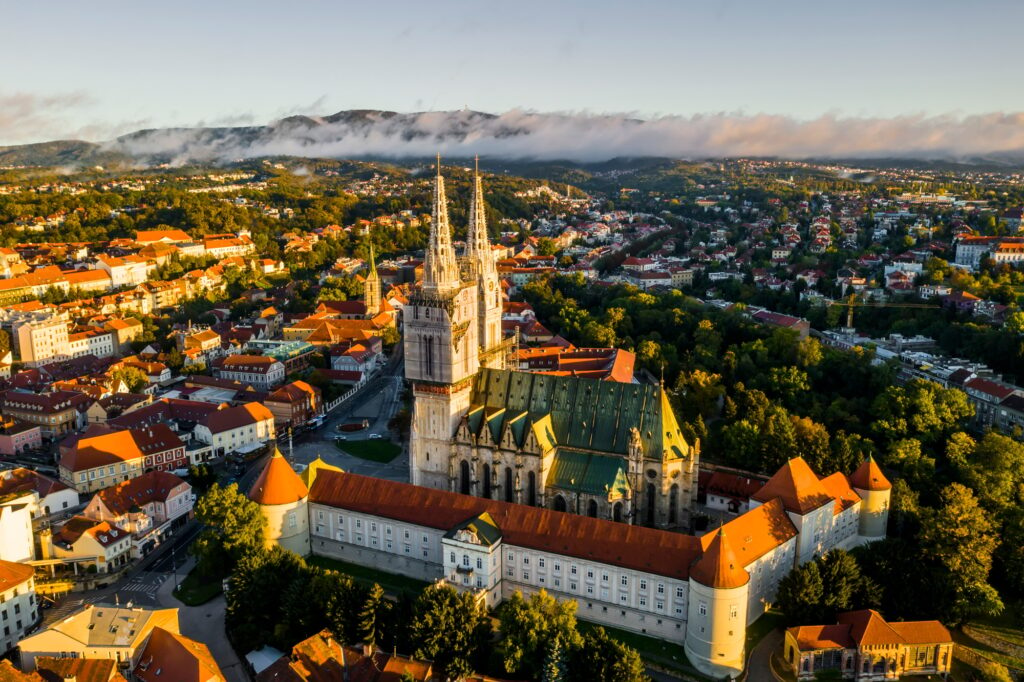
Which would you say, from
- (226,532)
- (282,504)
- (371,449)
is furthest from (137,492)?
(371,449)

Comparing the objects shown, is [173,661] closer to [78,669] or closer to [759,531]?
[78,669]

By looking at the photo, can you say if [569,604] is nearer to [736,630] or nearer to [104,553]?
[736,630]

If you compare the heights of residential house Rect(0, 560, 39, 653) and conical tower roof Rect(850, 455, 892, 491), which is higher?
conical tower roof Rect(850, 455, 892, 491)

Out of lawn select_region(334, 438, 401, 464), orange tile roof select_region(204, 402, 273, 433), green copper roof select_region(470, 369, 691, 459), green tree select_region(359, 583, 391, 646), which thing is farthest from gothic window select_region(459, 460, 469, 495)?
orange tile roof select_region(204, 402, 273, 433)

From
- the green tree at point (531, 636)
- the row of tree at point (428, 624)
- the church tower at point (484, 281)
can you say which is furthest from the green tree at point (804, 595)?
the church tower at point (484, 281)

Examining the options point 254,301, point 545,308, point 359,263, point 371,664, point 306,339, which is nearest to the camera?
point 371,664

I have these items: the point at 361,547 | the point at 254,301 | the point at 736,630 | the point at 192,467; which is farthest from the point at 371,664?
the point at 254,301

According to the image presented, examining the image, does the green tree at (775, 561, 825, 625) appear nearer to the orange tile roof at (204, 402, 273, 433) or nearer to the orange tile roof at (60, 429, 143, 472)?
the orange tile roof at (204, 402, 273, 433)
